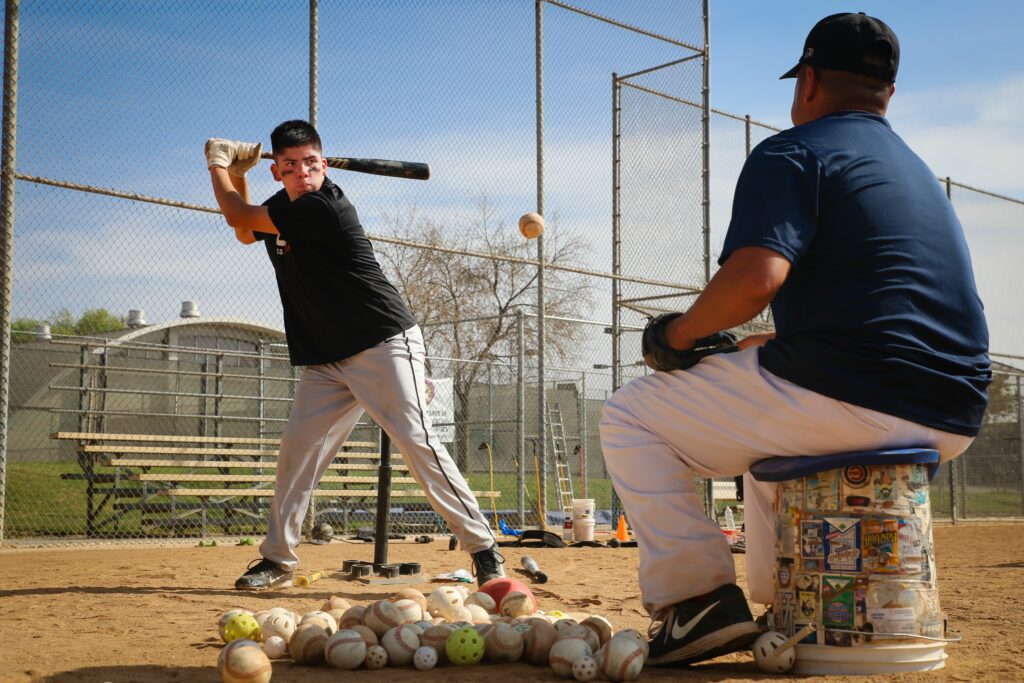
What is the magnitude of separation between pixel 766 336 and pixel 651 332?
1.54 ft

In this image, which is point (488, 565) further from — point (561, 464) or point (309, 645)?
point (561, 464)

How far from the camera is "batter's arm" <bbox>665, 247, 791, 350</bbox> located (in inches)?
110

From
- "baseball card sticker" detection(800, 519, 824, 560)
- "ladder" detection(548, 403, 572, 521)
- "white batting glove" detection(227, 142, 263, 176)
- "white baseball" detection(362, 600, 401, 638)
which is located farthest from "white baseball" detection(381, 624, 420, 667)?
"ladder" detection(548, 403, 572, 521)

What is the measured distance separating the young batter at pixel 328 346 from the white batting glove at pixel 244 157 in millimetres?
91

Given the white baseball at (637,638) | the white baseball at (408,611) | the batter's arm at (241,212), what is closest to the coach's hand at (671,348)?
the white baseball at (637,638)

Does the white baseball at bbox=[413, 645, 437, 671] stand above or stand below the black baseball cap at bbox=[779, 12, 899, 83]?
below

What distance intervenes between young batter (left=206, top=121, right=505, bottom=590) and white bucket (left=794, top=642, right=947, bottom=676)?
2253mm

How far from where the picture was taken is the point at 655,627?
3.20 metres

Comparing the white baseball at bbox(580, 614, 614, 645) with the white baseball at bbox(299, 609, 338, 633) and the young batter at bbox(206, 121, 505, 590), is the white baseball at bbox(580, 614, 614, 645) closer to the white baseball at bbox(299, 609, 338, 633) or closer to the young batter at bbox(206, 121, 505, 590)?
the white baseball at bbox(299, 609, 338, 633)

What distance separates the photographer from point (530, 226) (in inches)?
424

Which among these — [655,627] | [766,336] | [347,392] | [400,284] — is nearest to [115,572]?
[347,392]

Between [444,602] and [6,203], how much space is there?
5.86 metres

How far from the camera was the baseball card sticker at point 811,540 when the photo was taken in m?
2.99

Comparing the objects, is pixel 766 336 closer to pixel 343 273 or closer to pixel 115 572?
pixel 343 273
